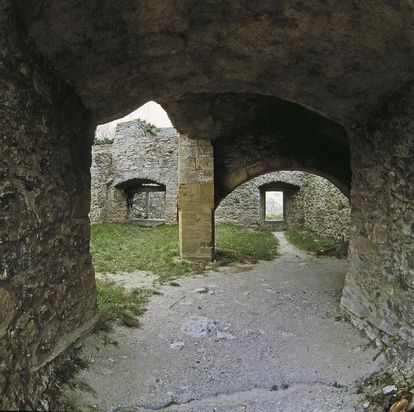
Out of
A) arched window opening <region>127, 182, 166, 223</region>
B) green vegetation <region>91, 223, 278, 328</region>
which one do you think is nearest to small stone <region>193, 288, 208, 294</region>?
green vegetation <region>91, 223, 278, 328</region>

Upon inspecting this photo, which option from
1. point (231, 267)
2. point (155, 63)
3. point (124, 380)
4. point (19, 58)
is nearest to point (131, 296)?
point (124, 380)

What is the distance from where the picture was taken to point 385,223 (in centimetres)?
308

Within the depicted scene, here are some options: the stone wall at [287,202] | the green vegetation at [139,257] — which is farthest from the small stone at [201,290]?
the stone wall at [287,202]

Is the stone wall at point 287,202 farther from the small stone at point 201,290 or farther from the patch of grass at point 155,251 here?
the small stone at point 201,290

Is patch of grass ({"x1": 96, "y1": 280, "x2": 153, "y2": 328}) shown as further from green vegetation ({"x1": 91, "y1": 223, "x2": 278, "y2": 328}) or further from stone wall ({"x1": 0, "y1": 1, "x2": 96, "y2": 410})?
stone wall ({"x1": 0, "y1": 1, "x2": 96, "y2": 410})

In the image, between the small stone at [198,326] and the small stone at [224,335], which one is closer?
the small stone at [224,335]

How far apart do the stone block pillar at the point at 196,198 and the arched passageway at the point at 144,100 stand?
367 cm

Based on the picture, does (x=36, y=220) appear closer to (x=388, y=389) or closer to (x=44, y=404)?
(x=44, y=404)

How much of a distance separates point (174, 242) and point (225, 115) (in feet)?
11.6

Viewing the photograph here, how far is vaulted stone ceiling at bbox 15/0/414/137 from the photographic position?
6.82 feet

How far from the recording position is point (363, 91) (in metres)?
2.93

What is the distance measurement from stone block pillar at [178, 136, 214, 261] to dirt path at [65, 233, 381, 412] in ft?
7.98

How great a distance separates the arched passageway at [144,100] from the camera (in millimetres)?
1998

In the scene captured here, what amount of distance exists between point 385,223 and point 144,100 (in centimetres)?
231
